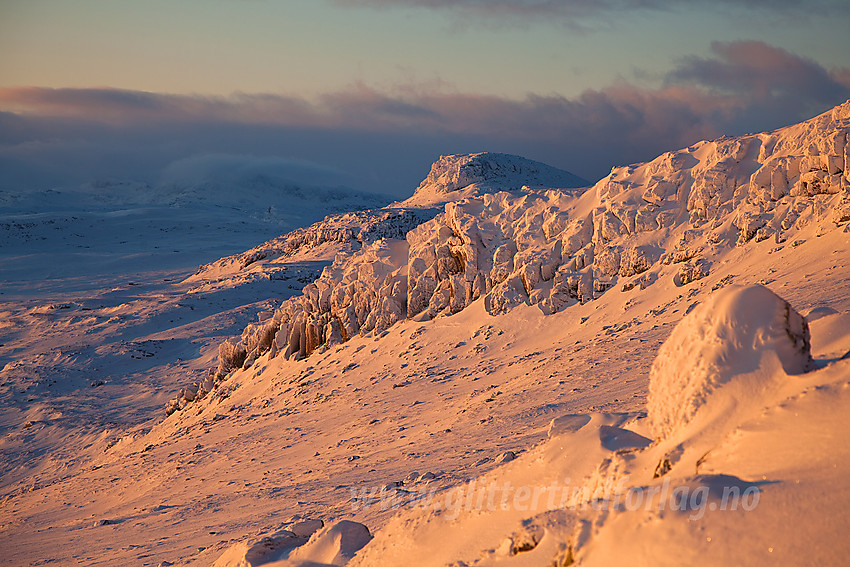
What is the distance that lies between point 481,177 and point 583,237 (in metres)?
76.0

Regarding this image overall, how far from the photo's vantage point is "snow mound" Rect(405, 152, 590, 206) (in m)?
91.5

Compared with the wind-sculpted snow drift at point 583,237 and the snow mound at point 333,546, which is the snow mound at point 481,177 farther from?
the snow mound at point 333,546

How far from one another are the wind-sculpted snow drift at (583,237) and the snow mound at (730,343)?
11779 mm

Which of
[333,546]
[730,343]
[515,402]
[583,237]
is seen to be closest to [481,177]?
[583,237]

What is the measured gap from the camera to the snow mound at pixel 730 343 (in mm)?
5734

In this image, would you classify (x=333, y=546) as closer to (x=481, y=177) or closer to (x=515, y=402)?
(x=515, y=402)

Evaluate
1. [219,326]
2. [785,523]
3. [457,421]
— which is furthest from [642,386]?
[219,326]

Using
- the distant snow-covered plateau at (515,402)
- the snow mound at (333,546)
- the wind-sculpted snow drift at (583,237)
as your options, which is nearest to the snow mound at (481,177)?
the distant snow-covered plateau at (515,402)

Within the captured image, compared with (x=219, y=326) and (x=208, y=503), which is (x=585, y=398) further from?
(x=219, y=326)

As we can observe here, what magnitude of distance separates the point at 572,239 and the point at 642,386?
29.7 ft

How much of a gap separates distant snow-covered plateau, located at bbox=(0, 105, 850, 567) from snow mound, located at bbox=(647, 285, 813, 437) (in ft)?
0.06

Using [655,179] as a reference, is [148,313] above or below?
below

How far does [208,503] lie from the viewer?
47.7ft

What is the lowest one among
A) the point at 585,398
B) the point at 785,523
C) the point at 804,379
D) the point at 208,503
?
the point at 208,503
